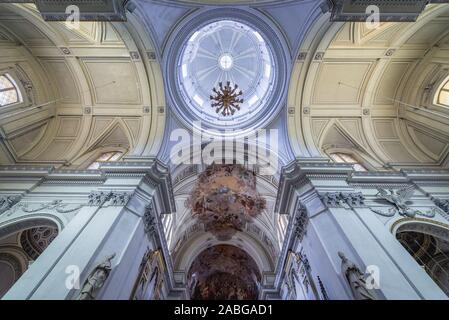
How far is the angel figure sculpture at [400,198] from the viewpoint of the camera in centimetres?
944

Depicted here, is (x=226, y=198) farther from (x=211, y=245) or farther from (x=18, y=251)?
(x=18, y=251)

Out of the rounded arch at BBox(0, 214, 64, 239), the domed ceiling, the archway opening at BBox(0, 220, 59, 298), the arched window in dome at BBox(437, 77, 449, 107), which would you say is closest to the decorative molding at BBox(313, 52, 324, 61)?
the domed ceiling

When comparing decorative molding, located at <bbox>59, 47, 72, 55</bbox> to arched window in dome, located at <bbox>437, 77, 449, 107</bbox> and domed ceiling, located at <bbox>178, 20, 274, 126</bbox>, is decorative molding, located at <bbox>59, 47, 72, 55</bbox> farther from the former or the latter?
arched window in dome, located at <bbox>437, 77, 449, 107</bbox>

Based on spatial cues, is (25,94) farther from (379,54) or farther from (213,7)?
(379,54)

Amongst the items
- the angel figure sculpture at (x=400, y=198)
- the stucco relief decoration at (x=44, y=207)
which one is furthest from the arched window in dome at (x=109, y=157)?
the angel figure sculpture at (x=400, y=198)

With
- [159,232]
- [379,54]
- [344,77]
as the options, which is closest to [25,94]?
[159,232]

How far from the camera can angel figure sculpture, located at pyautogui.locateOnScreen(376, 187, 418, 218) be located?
9.44 meters

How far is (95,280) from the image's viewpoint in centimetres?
648

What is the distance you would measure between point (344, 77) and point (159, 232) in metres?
12.2

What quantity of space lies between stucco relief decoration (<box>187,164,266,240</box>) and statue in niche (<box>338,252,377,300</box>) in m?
8.99

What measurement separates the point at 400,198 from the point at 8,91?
700 inches

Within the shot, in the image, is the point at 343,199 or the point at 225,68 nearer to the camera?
the point at 343,199

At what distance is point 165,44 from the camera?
11703 millimetres

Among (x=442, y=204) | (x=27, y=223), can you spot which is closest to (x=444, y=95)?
(x=442, y=204)
